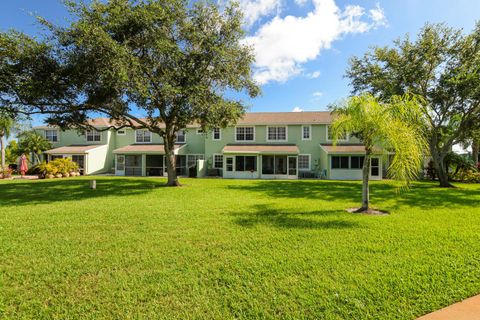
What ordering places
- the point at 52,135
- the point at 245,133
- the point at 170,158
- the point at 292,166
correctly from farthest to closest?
the point at 52,135
the point at 245,133
the point at 292,166
the point at 170,158

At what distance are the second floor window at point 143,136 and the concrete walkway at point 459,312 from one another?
30.3 meters

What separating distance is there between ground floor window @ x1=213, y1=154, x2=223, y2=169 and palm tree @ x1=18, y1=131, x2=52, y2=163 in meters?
21.4

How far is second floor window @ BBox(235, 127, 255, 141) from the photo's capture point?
2727 cm

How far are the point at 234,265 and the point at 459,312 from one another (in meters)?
3.19

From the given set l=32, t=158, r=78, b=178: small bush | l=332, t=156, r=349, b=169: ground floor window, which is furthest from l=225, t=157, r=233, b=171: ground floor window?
l=32, t=158, r=78, b=178: small bush

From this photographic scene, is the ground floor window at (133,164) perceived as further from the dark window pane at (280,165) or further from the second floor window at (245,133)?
the dark window pane at (280,165)

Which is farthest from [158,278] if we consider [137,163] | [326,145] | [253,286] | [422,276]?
[137,163]

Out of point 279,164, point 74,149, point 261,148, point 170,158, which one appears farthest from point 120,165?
point 279,164

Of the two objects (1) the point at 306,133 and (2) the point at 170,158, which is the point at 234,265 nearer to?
(2) the point at 170,158

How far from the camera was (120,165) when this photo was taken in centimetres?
2839

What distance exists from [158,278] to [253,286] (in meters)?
1.54

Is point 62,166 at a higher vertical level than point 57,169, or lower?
higher

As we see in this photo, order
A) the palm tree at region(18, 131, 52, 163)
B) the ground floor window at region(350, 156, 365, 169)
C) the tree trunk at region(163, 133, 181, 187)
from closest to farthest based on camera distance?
1. the tree trunk at region(163, 133, 181, 187)
2. the ground floor window at region(350, 156, 365, 169)
3. the palm tree at region(18, 131, 52, 163)

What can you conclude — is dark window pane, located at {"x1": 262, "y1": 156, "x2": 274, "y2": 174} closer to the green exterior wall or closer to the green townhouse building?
the green townhouse building
